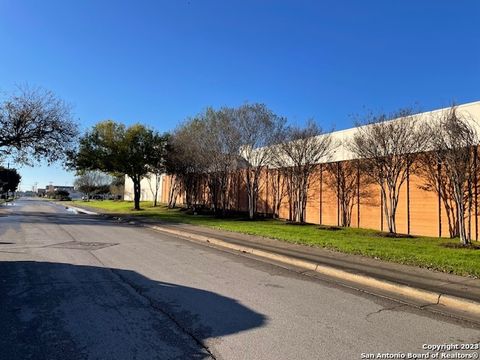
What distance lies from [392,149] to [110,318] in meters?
15.4

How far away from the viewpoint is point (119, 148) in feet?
130

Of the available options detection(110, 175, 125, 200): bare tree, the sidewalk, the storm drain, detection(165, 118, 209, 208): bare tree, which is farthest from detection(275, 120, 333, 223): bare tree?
detection(110, 175, 125, 200): bare tree

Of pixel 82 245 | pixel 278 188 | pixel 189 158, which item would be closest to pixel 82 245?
pixel 82 245

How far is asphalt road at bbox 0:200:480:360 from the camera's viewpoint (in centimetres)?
506

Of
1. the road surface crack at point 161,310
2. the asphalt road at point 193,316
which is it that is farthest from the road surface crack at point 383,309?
the road surface crack at point 161,310

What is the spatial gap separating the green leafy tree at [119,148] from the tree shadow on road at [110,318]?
31.3 m

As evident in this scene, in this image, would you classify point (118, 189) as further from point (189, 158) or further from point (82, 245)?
point (82, 245)

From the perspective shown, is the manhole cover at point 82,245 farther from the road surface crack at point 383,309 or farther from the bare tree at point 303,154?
the bare tree at point 303,154

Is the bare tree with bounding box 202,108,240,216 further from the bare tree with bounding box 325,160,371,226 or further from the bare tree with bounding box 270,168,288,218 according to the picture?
the bare tree with bounding box 325,160,371,226

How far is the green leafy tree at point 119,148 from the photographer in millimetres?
39875

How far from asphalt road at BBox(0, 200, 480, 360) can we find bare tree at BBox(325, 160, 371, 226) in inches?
524

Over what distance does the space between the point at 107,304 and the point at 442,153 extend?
1302 cm

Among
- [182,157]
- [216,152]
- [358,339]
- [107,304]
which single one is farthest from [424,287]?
[182,157]

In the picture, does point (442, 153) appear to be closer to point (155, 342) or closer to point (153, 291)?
point (153, 291)
